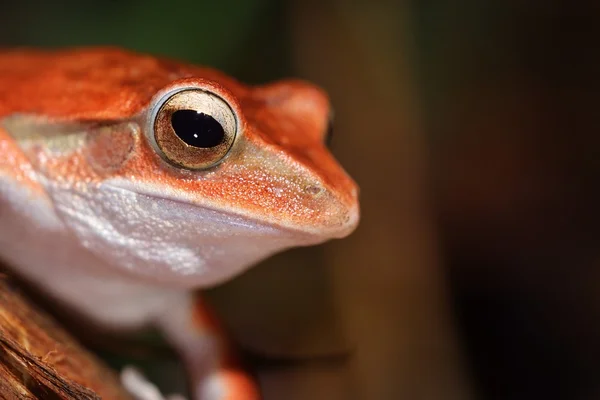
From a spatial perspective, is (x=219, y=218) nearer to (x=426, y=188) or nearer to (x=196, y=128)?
(x=196, y=128)

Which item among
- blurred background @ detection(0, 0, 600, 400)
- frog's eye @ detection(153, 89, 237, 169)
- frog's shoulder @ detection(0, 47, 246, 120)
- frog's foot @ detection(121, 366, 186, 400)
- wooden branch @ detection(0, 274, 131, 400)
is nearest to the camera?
wooden branch @ detection(0, 274, 131, 400)

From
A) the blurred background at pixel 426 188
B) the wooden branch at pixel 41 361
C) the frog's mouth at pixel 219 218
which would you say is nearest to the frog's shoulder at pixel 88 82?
the frog's mouth at pixel 219 218

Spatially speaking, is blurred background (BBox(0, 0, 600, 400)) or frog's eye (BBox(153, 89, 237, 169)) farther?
blurred background (BBox(0, 0, 600, 400))

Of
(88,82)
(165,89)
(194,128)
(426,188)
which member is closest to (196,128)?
(194,128)

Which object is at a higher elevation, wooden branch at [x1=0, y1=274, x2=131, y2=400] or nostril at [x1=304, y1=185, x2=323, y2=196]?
nostril at [x1=304, y1=185, x2=323, y2=196]

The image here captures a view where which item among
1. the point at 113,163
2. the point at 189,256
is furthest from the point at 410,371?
the point at 113,163

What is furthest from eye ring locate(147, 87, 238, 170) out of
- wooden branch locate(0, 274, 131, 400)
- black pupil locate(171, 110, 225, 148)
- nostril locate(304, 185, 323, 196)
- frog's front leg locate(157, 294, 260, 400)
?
frog's front leg locate(157, 294, 260, 400)

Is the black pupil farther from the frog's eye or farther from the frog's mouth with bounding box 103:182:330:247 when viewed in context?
the frog's mouth with bounding box 103:182:330:247

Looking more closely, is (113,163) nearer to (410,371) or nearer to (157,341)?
(157,341)
